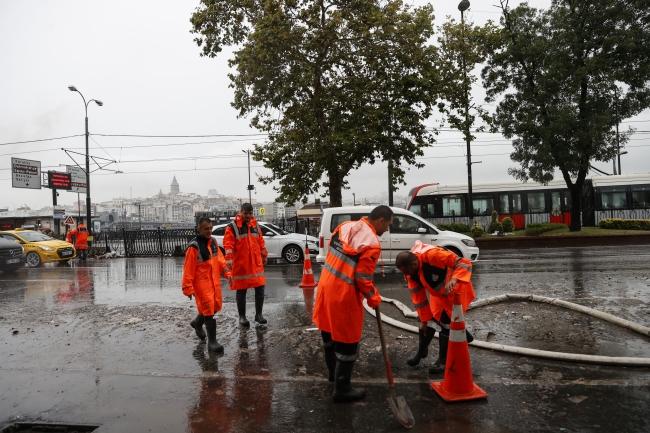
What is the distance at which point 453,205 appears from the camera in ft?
88.9

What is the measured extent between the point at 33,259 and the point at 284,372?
1756cm

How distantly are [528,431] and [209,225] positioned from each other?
13.4ft

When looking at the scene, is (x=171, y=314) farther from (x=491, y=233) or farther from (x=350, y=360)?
(x=491, y=233)

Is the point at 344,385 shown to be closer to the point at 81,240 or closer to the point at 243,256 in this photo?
the point at 243,256

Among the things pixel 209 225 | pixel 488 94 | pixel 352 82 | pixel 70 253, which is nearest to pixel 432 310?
pixel 209 225

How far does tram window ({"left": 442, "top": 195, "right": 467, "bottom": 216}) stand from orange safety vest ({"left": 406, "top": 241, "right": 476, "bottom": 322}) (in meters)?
23.3

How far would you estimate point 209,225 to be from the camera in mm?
5836

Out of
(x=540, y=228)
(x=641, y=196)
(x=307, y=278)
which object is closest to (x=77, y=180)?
(x=540, y=228)

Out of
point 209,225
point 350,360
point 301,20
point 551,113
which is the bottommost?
point 350,360

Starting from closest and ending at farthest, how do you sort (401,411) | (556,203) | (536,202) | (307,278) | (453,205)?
(401,411), (307,278), (556,203), (536,202), (453,205)

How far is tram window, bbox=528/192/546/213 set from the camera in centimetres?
2638

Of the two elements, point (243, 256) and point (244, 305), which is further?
point (244, 305)

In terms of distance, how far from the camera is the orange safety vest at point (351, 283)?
3838 mm

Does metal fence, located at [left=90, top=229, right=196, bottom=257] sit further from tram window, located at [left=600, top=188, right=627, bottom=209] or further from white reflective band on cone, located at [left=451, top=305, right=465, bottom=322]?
tram window, located at [left=600, top=188, right=627, bottom=209]
